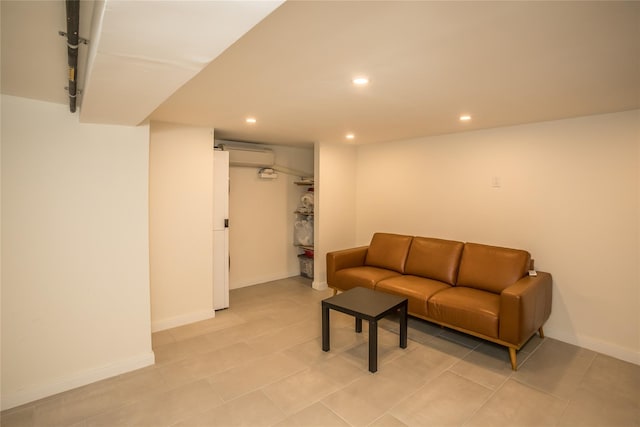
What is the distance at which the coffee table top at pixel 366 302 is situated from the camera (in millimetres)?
2707

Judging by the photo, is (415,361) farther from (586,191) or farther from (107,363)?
(107,363)

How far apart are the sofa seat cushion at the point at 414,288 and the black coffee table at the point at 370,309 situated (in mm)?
279

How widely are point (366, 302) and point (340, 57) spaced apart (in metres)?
2.10

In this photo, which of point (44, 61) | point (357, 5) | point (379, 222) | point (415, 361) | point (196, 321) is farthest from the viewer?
point (379, 222)

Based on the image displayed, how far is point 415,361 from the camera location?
273cm

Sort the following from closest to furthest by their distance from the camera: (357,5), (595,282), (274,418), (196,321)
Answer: (357,5) < (274,418) < (595,282) < (196,321)

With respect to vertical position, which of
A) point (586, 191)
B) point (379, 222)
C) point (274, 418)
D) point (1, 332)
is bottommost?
point (274, 418)

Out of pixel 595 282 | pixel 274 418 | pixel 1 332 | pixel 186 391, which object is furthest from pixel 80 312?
pixel 595 282

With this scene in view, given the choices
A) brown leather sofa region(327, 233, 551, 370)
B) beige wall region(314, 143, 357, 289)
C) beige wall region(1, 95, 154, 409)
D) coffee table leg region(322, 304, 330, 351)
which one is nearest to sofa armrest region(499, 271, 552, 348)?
brown leather sofa region(327, 233, 551, 370)

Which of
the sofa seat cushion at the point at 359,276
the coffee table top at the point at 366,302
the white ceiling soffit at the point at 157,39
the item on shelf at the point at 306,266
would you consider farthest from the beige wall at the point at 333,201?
the white ceiling soffit at the point at 157,39

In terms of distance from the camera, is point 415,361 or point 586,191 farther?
point 586,191

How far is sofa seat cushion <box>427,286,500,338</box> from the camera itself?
2.70 m

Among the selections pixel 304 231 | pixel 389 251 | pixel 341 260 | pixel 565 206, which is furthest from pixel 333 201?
pixel 565 206

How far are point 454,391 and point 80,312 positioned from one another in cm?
286
